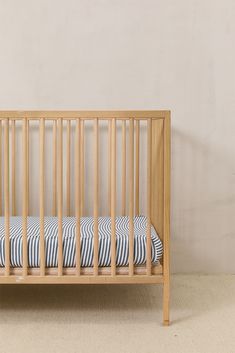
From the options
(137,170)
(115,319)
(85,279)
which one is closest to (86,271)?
(85,279)

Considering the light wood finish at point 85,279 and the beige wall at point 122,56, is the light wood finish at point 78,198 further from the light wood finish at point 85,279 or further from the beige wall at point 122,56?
the beige wall at point 122,56

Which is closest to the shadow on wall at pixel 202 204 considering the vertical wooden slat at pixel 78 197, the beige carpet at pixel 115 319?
the beige carpet at pixel 115 319

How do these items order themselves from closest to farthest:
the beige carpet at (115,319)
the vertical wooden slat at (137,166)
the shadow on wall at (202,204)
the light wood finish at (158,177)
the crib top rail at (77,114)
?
1. the beige carpet at (115,319)
2. the crib top rail at (77,114)
3. the light wood finish at (158,177)
4. the vertical wooden slat at (137,166)
5. the shadow on wall at (202,204)

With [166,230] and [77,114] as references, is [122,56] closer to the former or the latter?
[77,114]

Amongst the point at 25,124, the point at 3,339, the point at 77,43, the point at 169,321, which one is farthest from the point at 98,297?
the point at 77,43

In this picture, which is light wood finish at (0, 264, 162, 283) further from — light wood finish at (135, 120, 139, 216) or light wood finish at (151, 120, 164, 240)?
light wood finish at (135, 120, 139, 216)

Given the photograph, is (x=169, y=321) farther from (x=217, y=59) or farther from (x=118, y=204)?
(x=217, y=59)

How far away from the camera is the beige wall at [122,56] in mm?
2893

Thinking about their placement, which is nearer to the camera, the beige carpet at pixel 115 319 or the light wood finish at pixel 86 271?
the beige carpet at pixel 115 319

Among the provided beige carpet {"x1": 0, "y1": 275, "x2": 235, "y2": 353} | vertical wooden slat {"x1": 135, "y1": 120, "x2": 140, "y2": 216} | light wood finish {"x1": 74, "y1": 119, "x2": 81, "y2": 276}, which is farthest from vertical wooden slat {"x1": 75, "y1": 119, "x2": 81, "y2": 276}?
vertical wooden slat {"x1": 135, "y1": 120, "x2": 140, "y2": 216}

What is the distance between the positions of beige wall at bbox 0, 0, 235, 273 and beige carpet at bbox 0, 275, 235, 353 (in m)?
0.89

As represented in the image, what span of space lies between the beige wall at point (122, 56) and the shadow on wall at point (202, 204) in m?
0.11

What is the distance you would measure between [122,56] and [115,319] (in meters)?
1.37

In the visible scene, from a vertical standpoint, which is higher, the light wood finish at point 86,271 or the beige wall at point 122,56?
the beige wall at point 122,56
